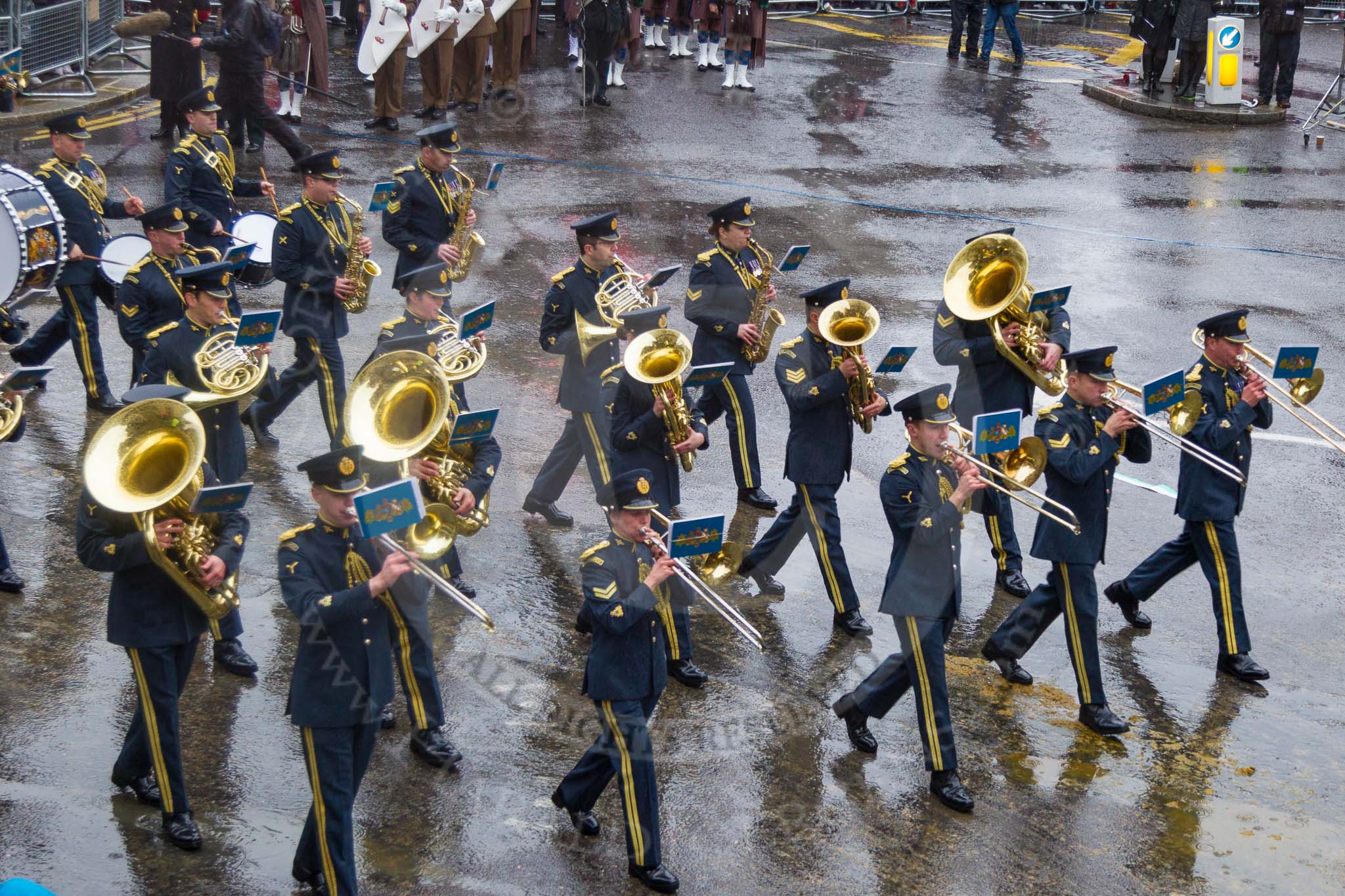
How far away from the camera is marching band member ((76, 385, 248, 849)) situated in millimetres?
5973

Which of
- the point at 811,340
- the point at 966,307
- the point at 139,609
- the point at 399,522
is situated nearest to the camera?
the point at 399,522

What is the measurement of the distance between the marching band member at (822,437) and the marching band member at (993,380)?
3.62ft

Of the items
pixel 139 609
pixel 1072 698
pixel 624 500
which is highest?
pixel 624 500

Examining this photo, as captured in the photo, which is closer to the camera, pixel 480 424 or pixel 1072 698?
pixel 480 424

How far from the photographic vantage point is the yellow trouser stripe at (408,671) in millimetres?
6801

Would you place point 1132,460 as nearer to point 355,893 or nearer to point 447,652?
point 447,652

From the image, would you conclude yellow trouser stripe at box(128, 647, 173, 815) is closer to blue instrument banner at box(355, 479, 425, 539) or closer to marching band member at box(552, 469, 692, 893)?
blue instrument banner at box(355, 479, 425, 539)

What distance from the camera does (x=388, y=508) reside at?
220 inches

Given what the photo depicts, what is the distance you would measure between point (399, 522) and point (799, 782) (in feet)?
8.05

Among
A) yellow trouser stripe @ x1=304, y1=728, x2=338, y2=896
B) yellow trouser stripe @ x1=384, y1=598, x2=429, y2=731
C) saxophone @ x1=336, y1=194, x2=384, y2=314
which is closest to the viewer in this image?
yellow trouser stripe @ x1=304, y1=728, x2=338, y2=896

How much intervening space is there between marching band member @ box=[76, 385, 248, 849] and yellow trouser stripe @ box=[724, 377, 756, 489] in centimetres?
385

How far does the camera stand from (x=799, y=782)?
23.1 feet

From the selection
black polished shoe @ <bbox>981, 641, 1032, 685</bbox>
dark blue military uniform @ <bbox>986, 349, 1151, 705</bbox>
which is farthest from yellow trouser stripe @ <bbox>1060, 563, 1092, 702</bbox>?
black polished shoe @ <bbox>981, 641, 1032, 685</bbox>

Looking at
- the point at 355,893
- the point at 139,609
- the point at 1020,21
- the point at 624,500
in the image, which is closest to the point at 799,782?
the point at 624,500
